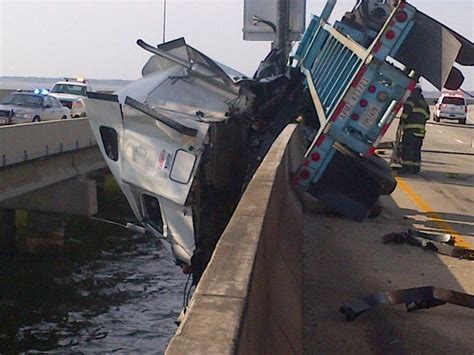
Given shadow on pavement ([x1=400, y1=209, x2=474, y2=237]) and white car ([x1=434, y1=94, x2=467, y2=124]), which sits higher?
shadow on pavement ([x1=400, y1=209, x2=474, y2=237])

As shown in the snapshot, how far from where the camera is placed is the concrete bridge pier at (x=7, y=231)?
877 inches

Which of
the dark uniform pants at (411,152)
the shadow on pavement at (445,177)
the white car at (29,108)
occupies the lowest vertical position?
the white car at (29,108)

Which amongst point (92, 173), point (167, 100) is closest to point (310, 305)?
point (167, 100)

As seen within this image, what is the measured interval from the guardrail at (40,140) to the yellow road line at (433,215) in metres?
7.70

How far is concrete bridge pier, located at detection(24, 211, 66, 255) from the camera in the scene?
72.9 feet

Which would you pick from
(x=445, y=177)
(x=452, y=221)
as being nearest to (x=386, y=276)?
(x=452, y=221)

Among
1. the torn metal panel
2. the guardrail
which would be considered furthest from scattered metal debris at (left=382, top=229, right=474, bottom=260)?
the guardrail

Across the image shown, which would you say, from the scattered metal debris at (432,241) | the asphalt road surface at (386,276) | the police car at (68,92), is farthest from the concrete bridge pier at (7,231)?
the police car at (68,92)

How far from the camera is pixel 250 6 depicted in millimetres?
21875

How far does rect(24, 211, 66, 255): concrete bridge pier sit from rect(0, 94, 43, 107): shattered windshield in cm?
1239

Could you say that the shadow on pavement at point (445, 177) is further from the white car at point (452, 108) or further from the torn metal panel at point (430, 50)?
the white car at point (452, 108)

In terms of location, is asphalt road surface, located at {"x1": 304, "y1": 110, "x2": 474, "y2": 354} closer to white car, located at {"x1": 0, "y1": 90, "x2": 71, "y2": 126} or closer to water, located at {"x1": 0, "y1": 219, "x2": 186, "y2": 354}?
water, located at {"x1": 0, "y1": 219, "x2": 186, "y2": 354}

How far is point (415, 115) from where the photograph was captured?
19.3 meters

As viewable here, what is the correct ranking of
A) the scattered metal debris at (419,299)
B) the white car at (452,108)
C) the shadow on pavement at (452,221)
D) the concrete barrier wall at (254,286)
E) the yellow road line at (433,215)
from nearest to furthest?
1. the concrete barrier wall at (254,286)
2. the scattered metal debris at (419,299)
3. the yellow road line at (433,215)
4. the shadow on pavement at (452,221)
5. the white car at (452,108)
